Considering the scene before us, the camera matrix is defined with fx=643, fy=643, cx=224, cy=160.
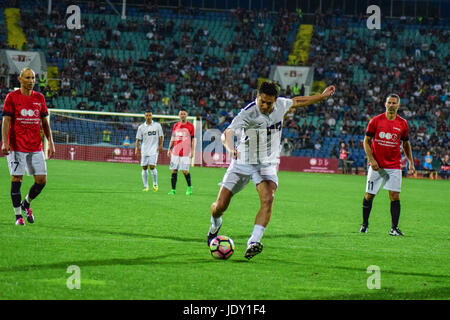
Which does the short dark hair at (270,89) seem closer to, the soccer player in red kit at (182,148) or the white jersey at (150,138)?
the soccer player in red kit at (182,148)

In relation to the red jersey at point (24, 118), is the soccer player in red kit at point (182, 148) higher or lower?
lower

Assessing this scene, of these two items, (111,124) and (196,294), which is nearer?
(196,294)

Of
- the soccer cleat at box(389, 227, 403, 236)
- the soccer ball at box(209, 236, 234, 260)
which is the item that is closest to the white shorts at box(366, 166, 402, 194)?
the soccer cleat at box(389, 227, 403, 236)

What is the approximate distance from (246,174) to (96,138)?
102ft

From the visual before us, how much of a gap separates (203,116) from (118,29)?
1271 cm

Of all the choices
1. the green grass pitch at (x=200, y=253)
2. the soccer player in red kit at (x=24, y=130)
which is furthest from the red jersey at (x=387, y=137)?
the soccer player in red kit at (x=24, y=130)

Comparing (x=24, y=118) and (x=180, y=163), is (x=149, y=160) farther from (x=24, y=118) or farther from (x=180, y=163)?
(x=24, y=118)

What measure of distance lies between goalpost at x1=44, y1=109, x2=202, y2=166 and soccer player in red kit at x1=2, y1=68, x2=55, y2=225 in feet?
87.7

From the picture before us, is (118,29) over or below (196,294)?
over

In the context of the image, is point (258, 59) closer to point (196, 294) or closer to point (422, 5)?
point (422, 5)

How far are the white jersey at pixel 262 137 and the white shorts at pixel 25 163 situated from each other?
371cm

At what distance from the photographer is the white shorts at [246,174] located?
323 inches
